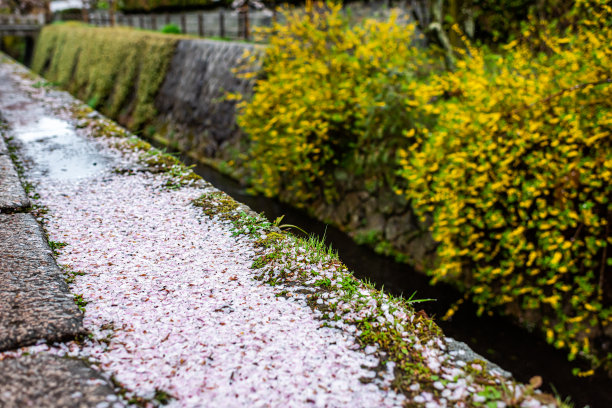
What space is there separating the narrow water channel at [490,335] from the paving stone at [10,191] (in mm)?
3357

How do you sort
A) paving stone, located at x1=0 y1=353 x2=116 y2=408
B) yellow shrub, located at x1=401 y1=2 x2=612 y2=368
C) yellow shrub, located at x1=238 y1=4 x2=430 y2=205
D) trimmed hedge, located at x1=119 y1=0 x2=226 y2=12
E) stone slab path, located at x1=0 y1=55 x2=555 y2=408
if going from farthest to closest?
trimmed hedge, located at x1=119 y1=0 x2=226 y2=12, yellow shrub, located at x1=238 y1=4 x2=430 y2=205, yellow shrub, located at x1=401 y1=2 x2=612 y2=368, stone slab path, located at x1=0 y1=55 x2=555 y2=408, paving stone, located at x1=0 y1=353 x2=116 y2=408

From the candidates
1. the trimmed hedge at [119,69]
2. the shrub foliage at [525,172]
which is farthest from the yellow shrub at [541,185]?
the trimmed hedge at [119,69]

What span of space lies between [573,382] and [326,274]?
103 inches

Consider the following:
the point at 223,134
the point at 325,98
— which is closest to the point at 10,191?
the point at 325,98

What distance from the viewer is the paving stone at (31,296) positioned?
5.40 ft

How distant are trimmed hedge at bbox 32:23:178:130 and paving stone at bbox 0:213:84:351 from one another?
368 inches

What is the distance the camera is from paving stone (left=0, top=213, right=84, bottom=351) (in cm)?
164

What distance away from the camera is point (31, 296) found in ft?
6.09

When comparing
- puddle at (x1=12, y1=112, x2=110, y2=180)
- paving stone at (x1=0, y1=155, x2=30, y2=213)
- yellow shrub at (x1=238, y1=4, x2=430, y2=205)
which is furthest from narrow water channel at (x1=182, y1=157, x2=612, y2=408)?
paving stone at (x1=0, y1=155, x2=30, y2=213)

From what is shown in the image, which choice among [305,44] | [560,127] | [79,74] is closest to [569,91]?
[560,127]

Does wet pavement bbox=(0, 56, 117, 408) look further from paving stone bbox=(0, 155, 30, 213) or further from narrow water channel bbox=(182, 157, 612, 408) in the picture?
narrow water channel bbox=(182, 157, 612, 408)

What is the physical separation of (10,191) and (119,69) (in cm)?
1101

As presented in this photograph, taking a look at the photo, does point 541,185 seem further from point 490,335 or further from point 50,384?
point 50,384

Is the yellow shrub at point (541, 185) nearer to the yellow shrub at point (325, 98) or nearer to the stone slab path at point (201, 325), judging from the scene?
the yellow shrub at point (325, 98)
